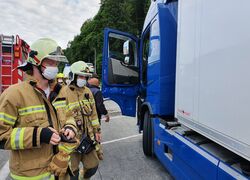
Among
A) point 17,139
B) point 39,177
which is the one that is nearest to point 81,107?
point 39,177

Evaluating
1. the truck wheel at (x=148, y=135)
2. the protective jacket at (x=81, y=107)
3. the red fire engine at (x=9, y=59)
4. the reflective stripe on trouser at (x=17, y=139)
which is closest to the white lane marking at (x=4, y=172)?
the protective jacket at (x=81, y=107)

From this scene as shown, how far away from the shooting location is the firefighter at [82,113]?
3.19 metres

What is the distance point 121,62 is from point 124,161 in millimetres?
2032

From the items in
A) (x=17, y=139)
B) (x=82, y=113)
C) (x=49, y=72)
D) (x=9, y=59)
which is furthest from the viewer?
(x=9, y=59)

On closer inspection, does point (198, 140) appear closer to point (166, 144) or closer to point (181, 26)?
A: point (166, 144)

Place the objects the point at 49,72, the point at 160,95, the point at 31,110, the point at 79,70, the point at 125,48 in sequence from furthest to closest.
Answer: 1. the point at 125,48
2. the point at 160,95
3. the point at 79,70
4. the point at 49,72
5. the point at 31,110

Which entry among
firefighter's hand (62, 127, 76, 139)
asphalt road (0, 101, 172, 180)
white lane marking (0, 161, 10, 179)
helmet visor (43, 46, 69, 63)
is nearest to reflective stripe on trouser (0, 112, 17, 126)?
firefighter's hand (62, 127, 76, 139)

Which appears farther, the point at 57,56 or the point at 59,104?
the point at 59,104

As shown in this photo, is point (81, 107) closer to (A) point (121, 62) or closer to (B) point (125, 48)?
(A) point (121, 62)

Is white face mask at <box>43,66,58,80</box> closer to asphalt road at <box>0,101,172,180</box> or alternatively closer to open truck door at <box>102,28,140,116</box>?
asphalt road at <box>0,101,172,180</box>

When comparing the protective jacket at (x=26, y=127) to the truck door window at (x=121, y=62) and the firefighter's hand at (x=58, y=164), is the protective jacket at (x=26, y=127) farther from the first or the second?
the truck door window at (x=121, y=62)

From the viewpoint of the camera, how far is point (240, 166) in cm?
208

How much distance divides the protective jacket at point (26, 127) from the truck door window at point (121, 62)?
3627mm

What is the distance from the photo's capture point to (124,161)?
516 cm
